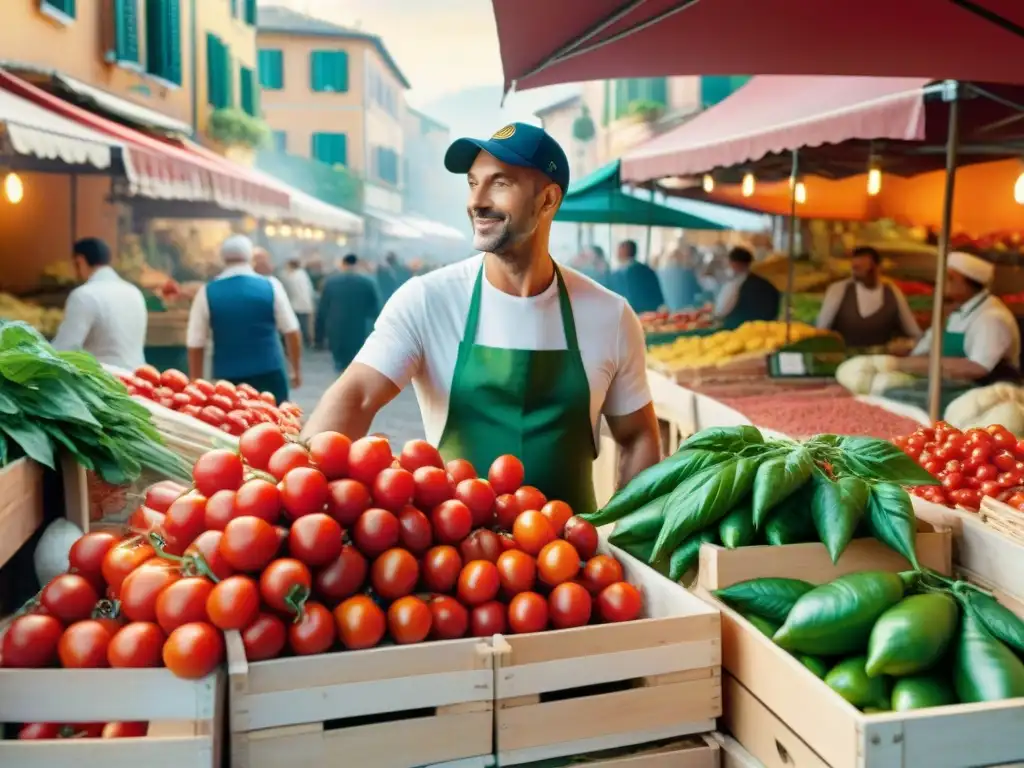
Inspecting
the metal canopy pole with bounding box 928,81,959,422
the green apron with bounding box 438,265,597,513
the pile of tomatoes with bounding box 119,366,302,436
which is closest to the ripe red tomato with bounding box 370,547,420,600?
the green apron with bounding box 438,265,597,513

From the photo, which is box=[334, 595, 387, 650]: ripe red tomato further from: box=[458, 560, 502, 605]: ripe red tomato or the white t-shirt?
the white t-shirt

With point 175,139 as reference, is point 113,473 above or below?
below

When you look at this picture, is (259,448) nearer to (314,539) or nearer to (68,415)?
(314,539)

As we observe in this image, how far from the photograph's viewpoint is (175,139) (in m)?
13.6

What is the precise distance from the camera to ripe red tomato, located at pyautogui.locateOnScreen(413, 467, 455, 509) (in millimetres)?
1972

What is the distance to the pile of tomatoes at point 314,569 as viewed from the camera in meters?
1.68

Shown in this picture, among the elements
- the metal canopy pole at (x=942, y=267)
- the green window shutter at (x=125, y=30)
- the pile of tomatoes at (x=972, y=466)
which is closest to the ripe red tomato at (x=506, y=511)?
Result: the pile of tomatoes at (x=972, y=466)

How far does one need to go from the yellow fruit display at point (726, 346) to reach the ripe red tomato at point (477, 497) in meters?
4.87

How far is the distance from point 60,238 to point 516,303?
12200 mm

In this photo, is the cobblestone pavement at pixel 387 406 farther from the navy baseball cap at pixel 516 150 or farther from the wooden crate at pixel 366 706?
the wooden crate at pixel 366 706

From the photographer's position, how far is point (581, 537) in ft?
6.84

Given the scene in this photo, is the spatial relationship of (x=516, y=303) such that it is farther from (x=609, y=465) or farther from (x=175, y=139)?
Result: (x=175, y=139)

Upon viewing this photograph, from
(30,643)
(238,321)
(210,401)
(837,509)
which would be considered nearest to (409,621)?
(30,643)

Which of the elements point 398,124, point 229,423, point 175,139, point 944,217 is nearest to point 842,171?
point 944,217
